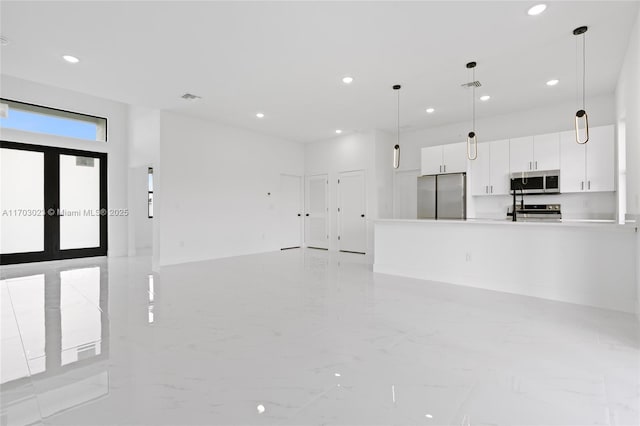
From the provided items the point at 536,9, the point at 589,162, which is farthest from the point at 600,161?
the point at 536,9

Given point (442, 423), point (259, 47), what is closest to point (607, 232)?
point (442, 423)

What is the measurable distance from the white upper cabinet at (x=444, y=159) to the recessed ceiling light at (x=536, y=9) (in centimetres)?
345

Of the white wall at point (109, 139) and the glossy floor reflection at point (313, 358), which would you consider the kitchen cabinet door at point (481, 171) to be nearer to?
the glossy floor reflection at point (313, 358)

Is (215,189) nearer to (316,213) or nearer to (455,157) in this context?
(316,213)

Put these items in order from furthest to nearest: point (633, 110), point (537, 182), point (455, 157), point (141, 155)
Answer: point (141, 155)
point (455, 157)
point (537, 182)
point (633, 110)

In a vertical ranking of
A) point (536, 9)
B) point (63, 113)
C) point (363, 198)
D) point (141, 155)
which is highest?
point (63, 113)

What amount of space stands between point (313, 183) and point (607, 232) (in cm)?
633

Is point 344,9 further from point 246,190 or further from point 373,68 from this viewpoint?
point 246,190

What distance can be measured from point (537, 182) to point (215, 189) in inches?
240

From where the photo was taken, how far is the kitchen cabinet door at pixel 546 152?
532 cm

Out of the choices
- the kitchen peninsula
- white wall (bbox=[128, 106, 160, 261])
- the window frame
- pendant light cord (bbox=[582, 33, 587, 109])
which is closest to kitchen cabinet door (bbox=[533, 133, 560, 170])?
pendant light cord (bbox=[582, 33, 587, 109])

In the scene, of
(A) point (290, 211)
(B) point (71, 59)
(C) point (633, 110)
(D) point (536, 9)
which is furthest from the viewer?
(A) point (290, 211)

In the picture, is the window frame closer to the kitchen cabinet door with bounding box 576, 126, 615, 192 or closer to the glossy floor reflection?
the glossy floor reflection

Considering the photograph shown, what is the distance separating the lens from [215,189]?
22.7 ft
